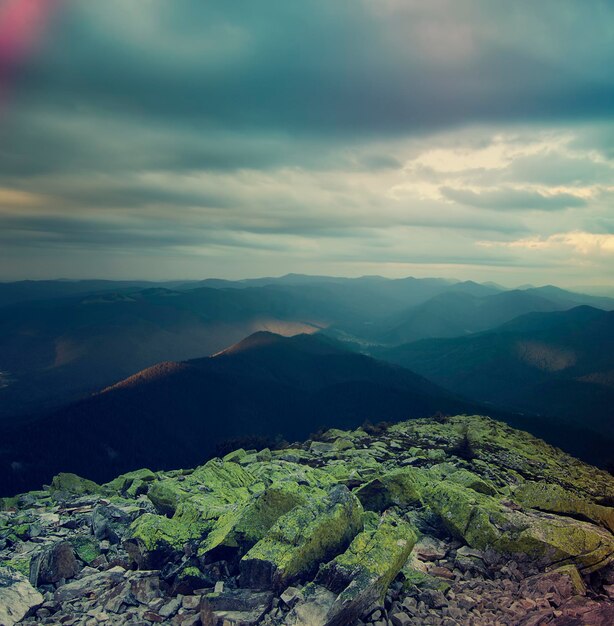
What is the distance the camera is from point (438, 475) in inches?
1251

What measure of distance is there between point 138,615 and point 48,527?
43.8 ft

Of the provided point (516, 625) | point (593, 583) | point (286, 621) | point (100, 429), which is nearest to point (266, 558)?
point (286, 621)

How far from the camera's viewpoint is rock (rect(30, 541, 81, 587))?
1903 centimetres

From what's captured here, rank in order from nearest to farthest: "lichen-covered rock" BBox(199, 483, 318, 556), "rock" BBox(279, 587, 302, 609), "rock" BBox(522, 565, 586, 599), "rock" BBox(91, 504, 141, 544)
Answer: "rock" BBox(279, 587, 302, 609)
"rock" BBox(522, 565, 586, 599)
"lichen-covered rock" BBox(199, 483, 318, 556)
"rock" BBox(91, 504, 141, 544)

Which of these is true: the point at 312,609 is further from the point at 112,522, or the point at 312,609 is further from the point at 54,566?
the point at 112,522

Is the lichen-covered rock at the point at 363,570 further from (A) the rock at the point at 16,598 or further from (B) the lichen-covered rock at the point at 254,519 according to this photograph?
(A) the rock at the point at 16,598

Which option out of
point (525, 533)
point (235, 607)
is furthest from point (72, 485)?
point (525, 533)

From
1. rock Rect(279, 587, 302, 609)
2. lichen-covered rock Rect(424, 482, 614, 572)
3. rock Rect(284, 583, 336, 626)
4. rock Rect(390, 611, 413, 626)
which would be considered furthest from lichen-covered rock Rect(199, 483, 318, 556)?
lichen-covered rock Rect(424, 482, 614, 572)

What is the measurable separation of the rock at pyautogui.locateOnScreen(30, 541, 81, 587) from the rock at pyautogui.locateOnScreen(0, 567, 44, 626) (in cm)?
55

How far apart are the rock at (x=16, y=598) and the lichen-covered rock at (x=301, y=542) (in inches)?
349

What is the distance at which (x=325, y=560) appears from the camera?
57.0ft

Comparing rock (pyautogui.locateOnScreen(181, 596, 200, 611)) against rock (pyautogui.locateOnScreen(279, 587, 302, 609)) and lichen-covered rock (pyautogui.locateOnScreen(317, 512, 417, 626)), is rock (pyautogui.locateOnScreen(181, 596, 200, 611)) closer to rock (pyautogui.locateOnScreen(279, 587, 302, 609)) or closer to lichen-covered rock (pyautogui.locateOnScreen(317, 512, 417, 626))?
rock (pyautogui.locateOnScreen(279, 587, 302, 609))

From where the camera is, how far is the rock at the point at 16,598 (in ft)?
54.6

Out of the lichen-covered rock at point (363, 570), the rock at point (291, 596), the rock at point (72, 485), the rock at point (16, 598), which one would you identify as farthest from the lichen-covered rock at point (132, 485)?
the lichen-covered rock at point (363, 570)
